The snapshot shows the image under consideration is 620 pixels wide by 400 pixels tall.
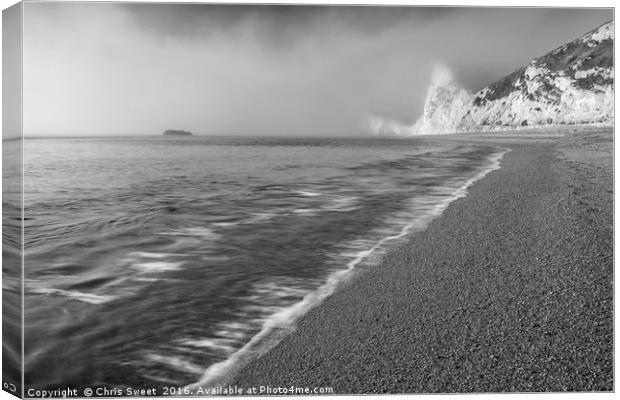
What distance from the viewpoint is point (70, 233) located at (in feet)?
24.7

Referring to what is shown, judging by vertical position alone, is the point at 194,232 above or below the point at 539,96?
below

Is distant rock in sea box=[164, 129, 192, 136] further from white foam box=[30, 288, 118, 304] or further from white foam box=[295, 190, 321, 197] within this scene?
white foam box=[295, 190, 321, 197]

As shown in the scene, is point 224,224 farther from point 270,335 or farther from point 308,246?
point 270,335

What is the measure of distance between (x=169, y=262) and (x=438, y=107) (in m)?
3.76

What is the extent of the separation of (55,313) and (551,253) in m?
5.10

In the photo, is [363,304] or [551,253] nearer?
[363,304]

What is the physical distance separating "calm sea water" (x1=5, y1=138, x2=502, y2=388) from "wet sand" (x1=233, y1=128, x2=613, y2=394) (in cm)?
38

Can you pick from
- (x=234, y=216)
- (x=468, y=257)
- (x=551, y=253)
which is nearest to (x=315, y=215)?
(x=234, y=216)

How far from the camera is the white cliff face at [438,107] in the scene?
18.8 ft

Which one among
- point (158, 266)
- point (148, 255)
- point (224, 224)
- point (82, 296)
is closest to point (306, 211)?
point (224, 224)

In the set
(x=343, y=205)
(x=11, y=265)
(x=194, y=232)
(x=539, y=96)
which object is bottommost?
(x=194, y=232)

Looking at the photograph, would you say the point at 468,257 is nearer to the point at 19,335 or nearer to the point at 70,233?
the point at 19,335

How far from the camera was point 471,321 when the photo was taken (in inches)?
167

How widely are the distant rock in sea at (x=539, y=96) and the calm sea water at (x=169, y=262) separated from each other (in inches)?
71.4
